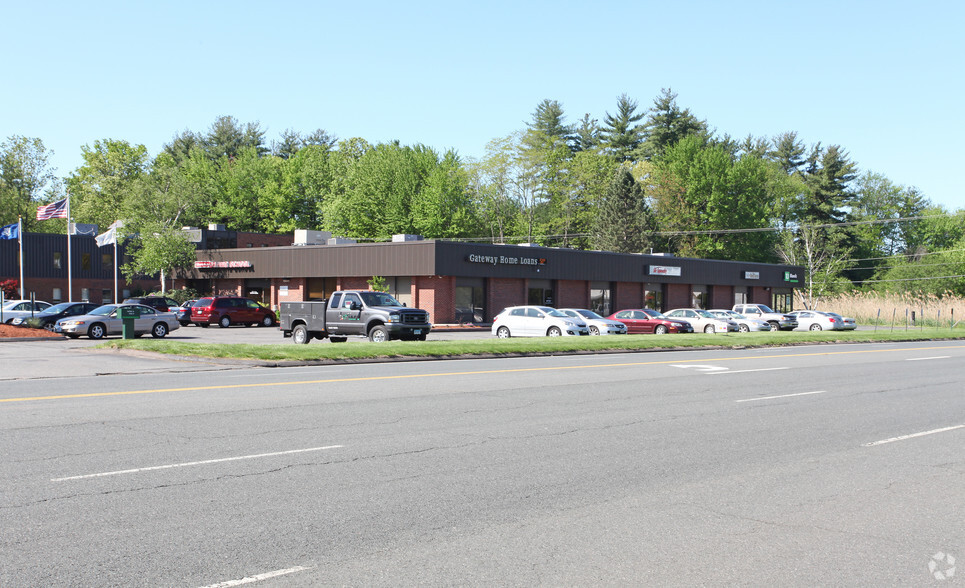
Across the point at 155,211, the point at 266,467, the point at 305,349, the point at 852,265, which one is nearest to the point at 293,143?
the point at 155,211

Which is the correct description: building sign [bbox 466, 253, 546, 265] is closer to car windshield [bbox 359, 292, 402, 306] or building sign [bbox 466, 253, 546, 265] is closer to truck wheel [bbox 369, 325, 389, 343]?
car windshield [bbox 359, 292, 402, 306]

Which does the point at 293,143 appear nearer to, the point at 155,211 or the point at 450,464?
the point at 155,211

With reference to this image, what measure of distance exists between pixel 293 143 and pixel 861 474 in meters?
109

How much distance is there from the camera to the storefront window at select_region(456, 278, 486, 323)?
46.9 m

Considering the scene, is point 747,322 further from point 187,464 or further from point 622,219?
point 187,464

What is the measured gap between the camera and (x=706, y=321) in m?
44.4

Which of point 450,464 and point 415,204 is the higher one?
point 415,204

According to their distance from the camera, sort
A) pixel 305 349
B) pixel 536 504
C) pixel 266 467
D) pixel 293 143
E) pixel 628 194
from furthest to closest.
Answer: pixel 293 143, pixel 628 194, pixel 305 349, pixel 266 467, pixel 536 504

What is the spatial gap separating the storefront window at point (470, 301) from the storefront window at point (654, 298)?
581 inches

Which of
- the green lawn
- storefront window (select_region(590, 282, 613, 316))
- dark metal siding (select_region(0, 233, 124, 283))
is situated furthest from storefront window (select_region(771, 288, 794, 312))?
dark metal siding (select_region(0, 233, 124, 283))

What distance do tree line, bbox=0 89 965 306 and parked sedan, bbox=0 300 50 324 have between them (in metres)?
29.1

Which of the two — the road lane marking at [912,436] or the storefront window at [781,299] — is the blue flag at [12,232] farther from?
the storefront window at [781,299]

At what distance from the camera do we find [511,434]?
1016 centimetres

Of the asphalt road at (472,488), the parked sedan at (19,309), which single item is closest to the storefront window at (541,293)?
the parked sedan at (19,309)
